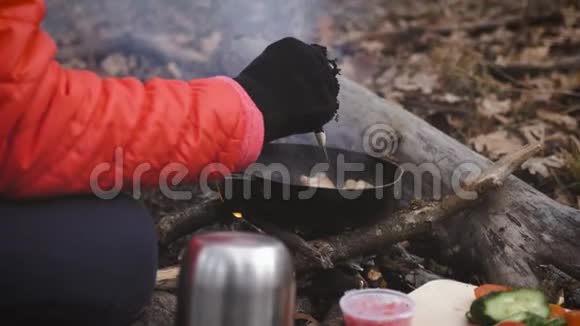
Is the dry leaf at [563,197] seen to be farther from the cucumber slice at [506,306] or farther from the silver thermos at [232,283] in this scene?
the silver thermos at [232,283]

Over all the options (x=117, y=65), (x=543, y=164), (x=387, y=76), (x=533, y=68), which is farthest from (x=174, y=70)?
(x=543, y=164)

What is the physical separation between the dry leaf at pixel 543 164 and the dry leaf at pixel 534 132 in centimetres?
36

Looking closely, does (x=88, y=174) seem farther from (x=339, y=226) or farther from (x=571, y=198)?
(x=571, y=198)

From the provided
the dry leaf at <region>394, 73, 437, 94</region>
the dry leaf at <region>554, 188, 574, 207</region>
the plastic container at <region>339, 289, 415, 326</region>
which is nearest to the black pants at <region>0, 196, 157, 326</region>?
the plastic container at <region>339, 289, 415, 326</region>

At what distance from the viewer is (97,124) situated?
7.04ft

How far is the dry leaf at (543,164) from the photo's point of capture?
408 cm

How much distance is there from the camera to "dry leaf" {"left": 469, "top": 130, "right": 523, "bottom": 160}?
14.6 ft

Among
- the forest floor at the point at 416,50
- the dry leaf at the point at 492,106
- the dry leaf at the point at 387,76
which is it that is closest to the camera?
the forest floor at the point at 416,50

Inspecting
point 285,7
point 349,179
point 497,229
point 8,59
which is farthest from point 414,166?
point 285,7

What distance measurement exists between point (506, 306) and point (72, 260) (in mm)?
1479

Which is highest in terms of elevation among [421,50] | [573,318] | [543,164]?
[421,50]

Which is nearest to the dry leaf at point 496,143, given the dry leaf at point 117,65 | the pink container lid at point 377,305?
the pink container lid at point 377,305

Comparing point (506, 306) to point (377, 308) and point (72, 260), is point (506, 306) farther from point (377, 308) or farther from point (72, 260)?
point (72, 260)

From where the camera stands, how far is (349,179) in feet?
12.2
